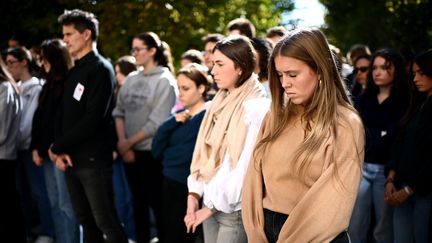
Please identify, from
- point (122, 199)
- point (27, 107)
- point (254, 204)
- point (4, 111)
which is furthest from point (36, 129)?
point (254, 204)

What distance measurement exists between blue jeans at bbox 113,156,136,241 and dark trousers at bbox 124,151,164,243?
2.29ft

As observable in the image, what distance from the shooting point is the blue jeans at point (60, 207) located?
5.68 metres

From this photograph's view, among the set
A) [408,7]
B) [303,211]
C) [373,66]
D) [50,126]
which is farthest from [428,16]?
[303,211]

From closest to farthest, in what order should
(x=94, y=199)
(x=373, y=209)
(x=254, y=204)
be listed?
(x=254, y=204) → (x=94, y=199) → (x=373, y=209)

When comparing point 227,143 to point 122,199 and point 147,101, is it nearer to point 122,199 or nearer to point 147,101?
point 147,101

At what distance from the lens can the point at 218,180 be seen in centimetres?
376

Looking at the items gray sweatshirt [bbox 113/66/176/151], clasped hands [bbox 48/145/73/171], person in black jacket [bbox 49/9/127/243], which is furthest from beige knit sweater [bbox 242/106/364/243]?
gray sweatshirt [bbox 113/66/176/151]

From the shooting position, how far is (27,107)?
21.9ft

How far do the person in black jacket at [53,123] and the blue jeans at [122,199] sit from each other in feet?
3.57

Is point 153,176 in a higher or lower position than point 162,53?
lower

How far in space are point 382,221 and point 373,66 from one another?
1292 mm

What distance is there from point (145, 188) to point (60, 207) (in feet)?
2.82

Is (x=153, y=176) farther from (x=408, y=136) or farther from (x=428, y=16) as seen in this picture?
(x=428, y=16)

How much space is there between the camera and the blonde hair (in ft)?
8.96
